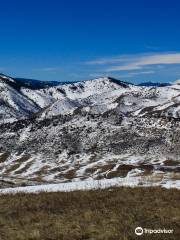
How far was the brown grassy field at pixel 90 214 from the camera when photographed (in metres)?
16.0

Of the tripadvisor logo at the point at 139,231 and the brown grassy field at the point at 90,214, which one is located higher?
the tripadvisor logo at the point at 139,231

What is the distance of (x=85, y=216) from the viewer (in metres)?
18.2

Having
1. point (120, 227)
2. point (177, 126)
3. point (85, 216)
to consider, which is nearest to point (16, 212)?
point (85, 216)

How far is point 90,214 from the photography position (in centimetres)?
1848

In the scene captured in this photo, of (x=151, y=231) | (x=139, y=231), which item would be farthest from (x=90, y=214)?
(x=151, y=231)

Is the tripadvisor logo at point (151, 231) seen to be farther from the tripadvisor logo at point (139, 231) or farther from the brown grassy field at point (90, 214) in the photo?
the brown grassy field at point (90, 214)

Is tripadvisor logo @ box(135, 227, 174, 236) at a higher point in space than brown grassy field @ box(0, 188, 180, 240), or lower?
higher

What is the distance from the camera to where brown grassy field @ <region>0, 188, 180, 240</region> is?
15984 millimetres

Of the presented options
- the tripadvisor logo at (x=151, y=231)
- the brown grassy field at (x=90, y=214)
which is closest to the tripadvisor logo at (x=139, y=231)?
the tripadvisor logo at (x=151, y=231)

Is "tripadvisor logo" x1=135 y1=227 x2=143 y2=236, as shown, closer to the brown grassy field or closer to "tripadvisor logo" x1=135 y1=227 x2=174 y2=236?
"tripadvisor logo" x1=135 y1=227 x2=174 y2=236

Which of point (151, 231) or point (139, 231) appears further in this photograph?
point (139, 231)

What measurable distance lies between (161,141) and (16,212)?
153m

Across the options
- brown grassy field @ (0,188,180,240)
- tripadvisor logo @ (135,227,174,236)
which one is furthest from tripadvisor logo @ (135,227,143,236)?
brown grassy field @ (0,188,180,240)

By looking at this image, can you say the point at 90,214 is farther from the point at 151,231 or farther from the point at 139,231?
the point at 151,231
